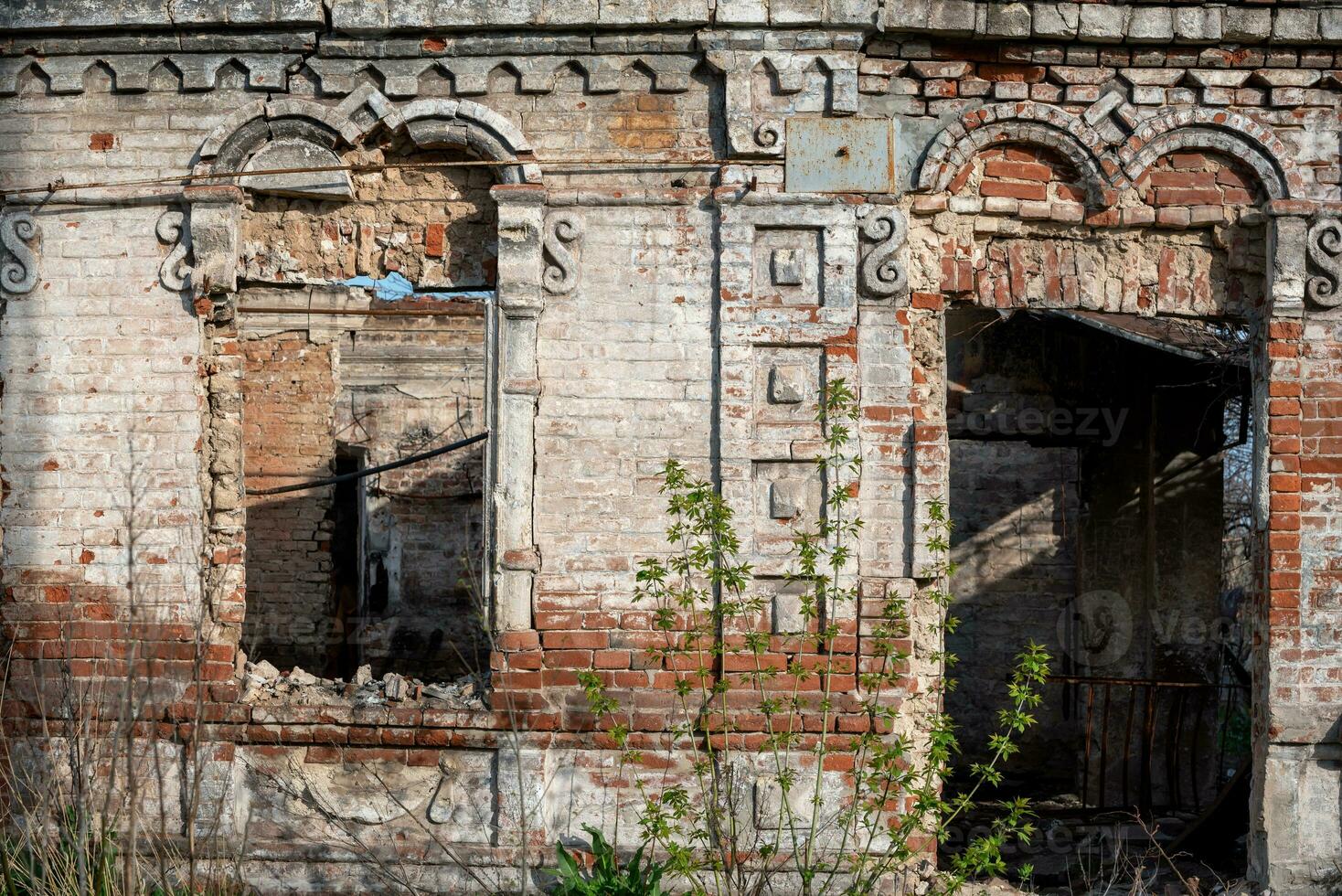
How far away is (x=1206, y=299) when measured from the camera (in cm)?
575

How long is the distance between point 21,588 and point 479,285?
2.50 meters

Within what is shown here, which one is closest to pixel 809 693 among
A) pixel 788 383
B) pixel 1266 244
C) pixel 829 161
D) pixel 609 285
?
pixel 788 383

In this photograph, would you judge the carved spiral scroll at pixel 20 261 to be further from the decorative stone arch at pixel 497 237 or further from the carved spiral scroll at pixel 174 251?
the decorative stone arch at pixel 497 237

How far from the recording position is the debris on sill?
18.5 ft

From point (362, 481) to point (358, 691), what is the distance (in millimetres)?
6603

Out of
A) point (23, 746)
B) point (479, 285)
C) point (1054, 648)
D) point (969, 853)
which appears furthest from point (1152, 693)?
point (23, 746)

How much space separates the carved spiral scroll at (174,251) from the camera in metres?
5.68

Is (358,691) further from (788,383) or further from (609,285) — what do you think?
(788,383)

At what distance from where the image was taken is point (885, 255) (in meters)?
5.54

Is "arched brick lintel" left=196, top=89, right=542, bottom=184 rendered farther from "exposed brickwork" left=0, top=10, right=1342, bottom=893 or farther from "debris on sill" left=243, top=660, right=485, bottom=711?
"debris on sill" left=243, top=660, right=485, bottom=711

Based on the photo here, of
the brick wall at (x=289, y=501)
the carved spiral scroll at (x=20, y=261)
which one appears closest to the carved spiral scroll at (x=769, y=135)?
the carved spiral scroll at (x=20, y=261)

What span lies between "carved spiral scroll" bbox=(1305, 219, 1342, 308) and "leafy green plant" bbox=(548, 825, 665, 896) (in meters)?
3.86

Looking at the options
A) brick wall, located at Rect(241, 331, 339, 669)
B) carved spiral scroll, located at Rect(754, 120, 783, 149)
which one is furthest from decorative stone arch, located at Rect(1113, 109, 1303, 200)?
brick wall, located at Rect(241, 331, 339, 669)

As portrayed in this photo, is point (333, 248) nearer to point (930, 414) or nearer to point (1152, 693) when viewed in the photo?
point (930, 414)
